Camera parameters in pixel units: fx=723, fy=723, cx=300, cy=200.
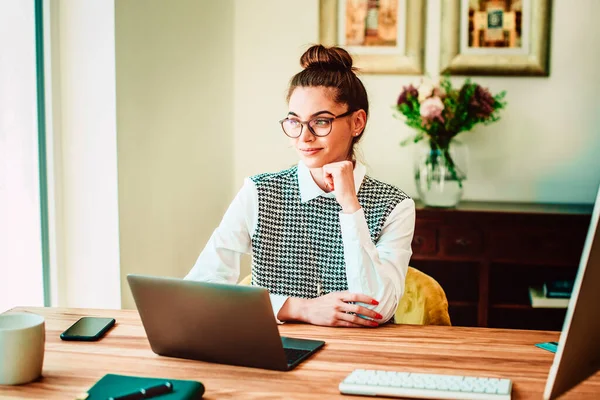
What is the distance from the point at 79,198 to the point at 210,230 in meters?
1.04

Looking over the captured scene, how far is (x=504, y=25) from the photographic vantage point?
3.53 m

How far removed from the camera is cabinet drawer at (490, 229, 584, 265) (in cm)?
318

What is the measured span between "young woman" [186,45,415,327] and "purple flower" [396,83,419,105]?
136 cm

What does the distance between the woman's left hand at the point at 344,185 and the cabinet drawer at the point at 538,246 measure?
1.61m

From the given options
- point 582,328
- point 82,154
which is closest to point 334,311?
point 582,328

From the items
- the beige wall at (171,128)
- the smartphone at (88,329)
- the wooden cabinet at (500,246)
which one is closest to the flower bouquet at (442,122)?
the wooden cabinet at (500,246)

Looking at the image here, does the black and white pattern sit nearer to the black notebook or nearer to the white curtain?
the white curtain

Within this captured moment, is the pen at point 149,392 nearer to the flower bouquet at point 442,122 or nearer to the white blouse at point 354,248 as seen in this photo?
the white blouse at point 354,248

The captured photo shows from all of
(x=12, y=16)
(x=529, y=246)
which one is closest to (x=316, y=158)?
(x=12, y=16)

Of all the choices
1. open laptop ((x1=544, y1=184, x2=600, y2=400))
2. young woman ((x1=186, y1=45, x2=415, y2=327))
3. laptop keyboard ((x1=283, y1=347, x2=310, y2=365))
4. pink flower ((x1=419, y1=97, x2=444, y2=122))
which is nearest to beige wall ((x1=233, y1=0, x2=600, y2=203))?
pink flower ((x1=419, y1=97, x2=444, y2=122))

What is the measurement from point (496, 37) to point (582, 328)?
2.90m

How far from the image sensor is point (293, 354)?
A: 54.3 inches

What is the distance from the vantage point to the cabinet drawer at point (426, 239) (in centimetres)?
326

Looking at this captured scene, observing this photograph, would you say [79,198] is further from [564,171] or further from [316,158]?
[564,171]
